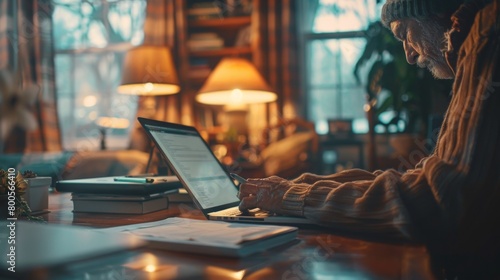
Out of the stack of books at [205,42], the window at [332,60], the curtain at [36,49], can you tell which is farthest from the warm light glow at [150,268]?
the curtain at [36,49]

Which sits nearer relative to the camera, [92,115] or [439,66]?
[439,66]

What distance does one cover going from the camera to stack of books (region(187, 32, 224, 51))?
453 cm

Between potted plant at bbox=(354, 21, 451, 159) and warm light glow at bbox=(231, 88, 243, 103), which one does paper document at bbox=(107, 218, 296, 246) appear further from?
potted plant at bbox=(354, 21, 451, 159)

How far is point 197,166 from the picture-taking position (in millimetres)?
1053

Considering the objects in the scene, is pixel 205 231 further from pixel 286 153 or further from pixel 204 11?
pixel 204 11

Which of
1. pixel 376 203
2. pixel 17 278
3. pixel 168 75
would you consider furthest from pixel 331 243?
pixel 168 75

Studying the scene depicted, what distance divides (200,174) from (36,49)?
4252 mm

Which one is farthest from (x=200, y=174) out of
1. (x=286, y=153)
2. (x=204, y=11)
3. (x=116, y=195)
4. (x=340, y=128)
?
(x=204, y=11)

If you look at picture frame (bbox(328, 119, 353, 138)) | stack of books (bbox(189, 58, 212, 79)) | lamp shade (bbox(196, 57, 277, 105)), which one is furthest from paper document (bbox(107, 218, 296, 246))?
stack of books (bbox(189, 58, 212, 79))

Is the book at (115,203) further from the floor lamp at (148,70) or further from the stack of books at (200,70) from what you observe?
the stack of books at (200,70)

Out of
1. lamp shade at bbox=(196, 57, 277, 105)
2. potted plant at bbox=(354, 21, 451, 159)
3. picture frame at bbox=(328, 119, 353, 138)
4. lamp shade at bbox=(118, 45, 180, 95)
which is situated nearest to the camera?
lamp shade at bbox=(196, 57, 277, 105)

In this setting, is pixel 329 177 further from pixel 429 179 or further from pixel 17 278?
pixel 17 278

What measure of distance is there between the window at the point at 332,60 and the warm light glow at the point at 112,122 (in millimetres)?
1719

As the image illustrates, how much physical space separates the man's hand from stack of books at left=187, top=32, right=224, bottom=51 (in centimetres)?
374
